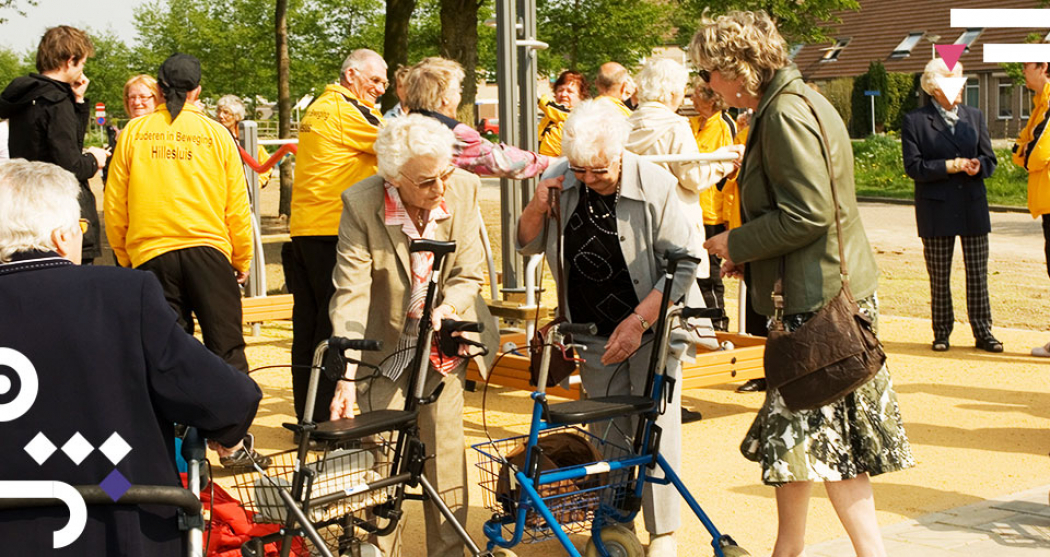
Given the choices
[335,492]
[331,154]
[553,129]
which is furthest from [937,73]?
[335,492]

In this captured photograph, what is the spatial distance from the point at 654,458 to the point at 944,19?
5958 centimetres

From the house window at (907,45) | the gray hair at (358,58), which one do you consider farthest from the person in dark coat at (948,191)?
the house window at (907,45)

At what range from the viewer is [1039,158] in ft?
30.6

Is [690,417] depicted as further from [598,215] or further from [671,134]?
[598,215]

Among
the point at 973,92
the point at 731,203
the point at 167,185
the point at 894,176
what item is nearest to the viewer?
the point at 167,185

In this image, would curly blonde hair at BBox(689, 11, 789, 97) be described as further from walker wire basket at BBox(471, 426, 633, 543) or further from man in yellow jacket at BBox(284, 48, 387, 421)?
man in yellow jacket at BBox(284, 48, 387, 421)

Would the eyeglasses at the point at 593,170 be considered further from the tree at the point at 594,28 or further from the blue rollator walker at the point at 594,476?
the tree at the point at 594,28

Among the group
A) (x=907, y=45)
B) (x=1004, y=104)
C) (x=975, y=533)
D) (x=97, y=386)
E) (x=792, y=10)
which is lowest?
(x=975, y=533)

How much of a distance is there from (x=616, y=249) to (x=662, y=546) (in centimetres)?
121

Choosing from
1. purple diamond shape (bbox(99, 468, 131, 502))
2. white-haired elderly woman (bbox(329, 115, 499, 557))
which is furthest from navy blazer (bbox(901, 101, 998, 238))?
purple diamond shape (bbox(99, 468, 131, 502))

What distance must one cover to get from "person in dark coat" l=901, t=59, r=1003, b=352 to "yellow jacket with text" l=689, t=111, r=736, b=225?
1.72 meters

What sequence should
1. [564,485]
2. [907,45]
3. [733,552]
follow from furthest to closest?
[907,45], [564,485], [733,552]

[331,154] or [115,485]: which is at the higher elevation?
[331,154]

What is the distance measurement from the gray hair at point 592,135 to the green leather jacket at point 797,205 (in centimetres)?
56
